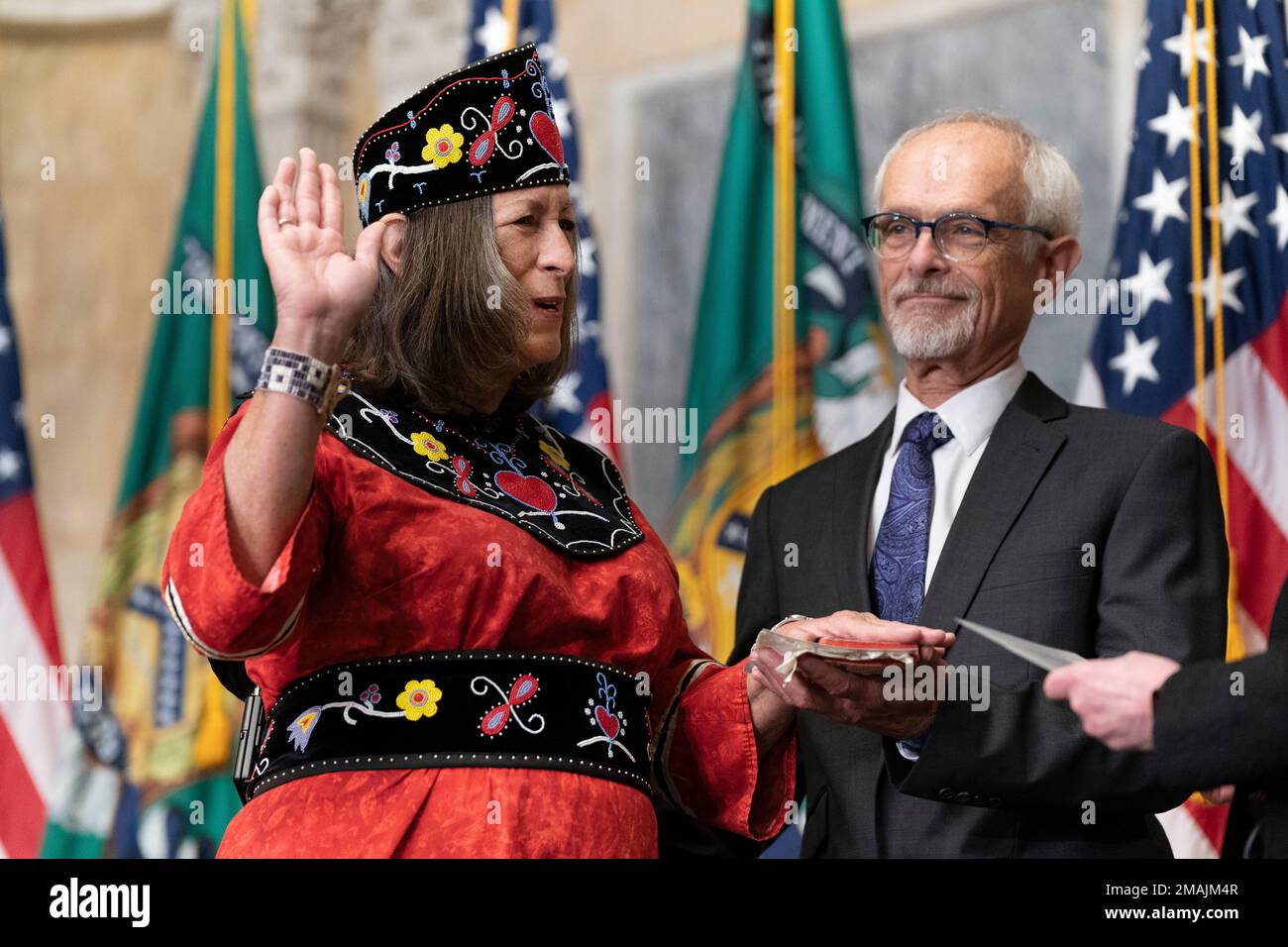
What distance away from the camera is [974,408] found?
2549 millimetres

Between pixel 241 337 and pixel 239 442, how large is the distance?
124 inches

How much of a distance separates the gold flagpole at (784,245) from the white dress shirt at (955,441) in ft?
5.17

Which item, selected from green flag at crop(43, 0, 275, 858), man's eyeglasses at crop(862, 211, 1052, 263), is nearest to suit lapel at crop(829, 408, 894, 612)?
man's eyeglasses at crop(862, 211, 1052, 263)

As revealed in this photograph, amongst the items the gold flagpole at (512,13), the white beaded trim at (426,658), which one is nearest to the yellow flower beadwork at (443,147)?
the white beaded trim at (426,658)

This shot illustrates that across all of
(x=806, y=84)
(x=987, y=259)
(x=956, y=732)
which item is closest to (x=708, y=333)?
(x=806, y=84)

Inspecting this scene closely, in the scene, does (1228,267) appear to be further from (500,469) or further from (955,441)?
(500,469)

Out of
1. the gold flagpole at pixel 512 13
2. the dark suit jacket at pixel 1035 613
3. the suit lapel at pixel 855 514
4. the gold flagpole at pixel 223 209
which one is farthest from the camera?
the gold flagpole at pixel 223 209

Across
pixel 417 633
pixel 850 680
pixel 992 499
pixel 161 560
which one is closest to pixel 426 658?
pixel 417 633

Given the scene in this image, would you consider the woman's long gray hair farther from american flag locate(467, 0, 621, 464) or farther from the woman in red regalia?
american flag locate(467, 0, 621, 464)

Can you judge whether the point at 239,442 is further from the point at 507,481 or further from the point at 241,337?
the point at 241,337

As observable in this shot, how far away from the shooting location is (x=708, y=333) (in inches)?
170

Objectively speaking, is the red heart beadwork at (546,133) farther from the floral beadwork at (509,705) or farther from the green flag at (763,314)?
the green flag at (763,314)

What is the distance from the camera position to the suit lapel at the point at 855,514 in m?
2.39

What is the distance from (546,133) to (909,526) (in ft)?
2.83
